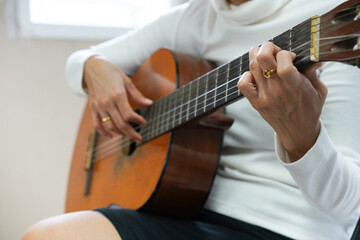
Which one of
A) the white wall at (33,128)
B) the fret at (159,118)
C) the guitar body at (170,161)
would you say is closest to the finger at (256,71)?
the guitar body at (170,161)

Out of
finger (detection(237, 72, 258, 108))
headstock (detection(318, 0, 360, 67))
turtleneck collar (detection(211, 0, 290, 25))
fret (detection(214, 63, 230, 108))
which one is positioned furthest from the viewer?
turtleneck collar (detection(211, 0, 290, 25))

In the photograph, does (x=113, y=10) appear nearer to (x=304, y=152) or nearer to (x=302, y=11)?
(x=302, y=11)

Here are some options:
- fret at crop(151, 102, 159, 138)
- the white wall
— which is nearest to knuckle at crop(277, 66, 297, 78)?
fret at crop(151, 102, 159, 138)

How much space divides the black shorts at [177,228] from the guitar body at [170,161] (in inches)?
1.8

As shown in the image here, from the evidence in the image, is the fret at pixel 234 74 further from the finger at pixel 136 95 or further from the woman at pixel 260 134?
the finger at pixel 136 95

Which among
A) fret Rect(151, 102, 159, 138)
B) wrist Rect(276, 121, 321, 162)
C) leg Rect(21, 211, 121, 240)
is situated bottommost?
leg Rect(21, 211, 121, 240)

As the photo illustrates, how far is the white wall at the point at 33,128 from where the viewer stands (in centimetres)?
183

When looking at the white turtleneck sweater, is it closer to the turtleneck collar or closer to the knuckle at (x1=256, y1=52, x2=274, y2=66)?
the turtleneck collar

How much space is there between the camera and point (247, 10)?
36.8 inches

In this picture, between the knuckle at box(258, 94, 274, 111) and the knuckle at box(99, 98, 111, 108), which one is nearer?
the knuckle at box(258, 94, 274, 111)

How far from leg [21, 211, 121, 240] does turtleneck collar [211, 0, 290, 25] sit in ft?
1.63

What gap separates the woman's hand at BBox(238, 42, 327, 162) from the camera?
23.4 inches

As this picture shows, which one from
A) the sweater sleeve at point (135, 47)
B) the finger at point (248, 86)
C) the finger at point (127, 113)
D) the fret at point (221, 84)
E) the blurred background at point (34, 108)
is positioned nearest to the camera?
the finger at point (248, 86)

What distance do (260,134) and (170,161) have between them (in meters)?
0.20
